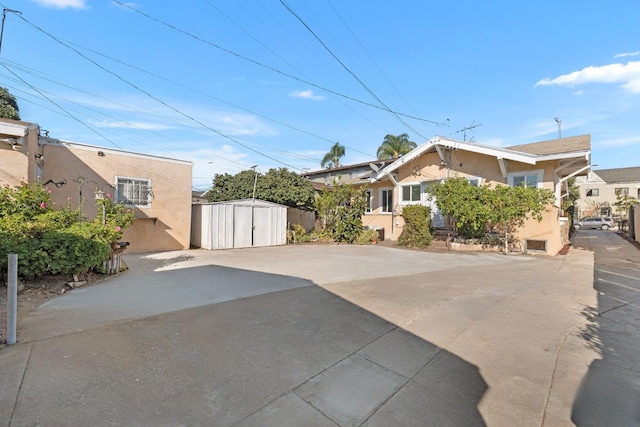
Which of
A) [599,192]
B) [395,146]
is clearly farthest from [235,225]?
[599,192]

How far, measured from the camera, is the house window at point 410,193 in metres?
16.3

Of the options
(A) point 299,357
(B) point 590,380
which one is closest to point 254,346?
(A) point 299,357

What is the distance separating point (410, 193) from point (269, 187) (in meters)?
8.90

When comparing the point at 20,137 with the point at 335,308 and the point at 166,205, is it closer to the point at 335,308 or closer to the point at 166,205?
the point at 166,205

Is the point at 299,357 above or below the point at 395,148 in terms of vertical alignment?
below

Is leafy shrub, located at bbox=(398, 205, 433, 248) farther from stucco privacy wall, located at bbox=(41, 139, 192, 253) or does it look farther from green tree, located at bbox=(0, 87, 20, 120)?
green tree, located at bbox=(0, 87, 20, 120)

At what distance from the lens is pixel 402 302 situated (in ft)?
17.0

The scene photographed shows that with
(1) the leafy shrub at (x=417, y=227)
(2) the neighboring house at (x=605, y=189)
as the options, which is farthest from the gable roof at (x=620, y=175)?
(1) the leafy shrub at (x=417, y=227)

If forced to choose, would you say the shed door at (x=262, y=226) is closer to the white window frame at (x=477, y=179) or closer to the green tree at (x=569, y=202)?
the white window frame at (x=477, y=179)

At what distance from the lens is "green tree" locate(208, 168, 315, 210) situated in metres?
19.8

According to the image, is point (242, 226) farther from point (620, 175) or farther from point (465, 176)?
point (620, 175)

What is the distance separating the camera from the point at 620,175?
45.5 metres

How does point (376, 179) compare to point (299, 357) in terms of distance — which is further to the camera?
point (376, 179)

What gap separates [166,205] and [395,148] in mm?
25936
